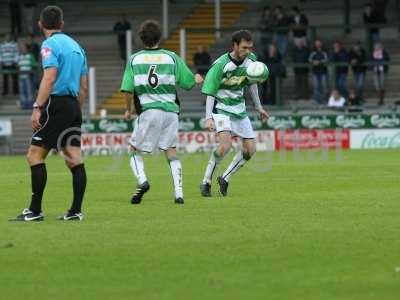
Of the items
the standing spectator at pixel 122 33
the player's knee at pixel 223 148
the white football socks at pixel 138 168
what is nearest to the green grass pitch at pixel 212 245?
the white football socks at pixel 138 168

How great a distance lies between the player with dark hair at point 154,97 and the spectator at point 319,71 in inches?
864

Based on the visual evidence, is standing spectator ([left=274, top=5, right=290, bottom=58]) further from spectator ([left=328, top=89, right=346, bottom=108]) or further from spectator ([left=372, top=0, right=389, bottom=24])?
spectator ([left=372, top=0, right=389, bottom=24])

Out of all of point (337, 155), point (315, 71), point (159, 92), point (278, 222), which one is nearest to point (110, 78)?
point (315, 71)

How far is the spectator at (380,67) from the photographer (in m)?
37.2

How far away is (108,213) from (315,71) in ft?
77.1

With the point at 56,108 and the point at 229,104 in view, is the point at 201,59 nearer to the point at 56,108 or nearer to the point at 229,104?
→ the point at 229,104

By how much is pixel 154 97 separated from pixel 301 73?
2271cm

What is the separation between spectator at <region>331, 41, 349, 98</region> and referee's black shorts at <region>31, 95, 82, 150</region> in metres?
24.7

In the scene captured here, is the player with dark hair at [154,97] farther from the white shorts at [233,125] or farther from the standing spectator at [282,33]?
the standing spectator at [282,33]

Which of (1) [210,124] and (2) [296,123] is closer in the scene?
(1) [210,124]

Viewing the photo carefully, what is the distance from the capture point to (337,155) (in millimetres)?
29719

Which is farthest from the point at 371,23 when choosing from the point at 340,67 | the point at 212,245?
the point at 212,245

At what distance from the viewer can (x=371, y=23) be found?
38.9 m

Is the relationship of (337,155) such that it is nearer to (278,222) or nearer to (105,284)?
(278,222)
